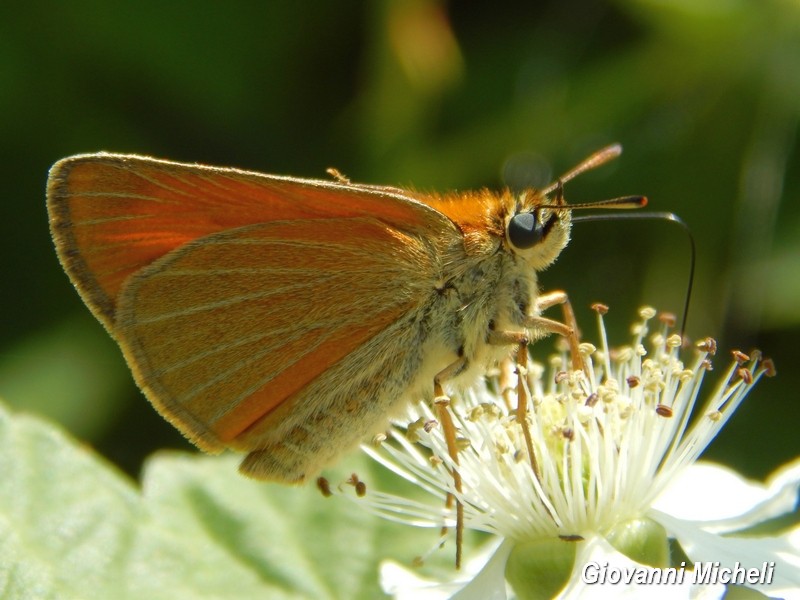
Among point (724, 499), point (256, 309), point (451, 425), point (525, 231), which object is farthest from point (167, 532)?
point (724, 499)

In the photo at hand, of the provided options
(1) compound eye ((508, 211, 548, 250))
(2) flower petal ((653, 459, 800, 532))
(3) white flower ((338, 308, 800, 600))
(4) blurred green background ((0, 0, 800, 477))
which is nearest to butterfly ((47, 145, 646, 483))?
(1) compound eye ((508, 211, 548, 250))

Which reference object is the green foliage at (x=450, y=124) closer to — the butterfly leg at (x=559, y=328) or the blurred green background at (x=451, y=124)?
→ the blurred green background at (x=451, y=124)

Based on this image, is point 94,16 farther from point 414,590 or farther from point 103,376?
point 414,590

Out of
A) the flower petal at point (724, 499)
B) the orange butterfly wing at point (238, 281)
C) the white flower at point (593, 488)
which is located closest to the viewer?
the white flower at point (593, 488)

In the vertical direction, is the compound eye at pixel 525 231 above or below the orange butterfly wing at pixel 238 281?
above

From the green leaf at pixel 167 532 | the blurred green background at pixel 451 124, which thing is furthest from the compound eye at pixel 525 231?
the blurred green background at pixel 451 124

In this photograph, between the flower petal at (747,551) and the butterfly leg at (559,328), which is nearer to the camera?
the flower petal at (747,551)
